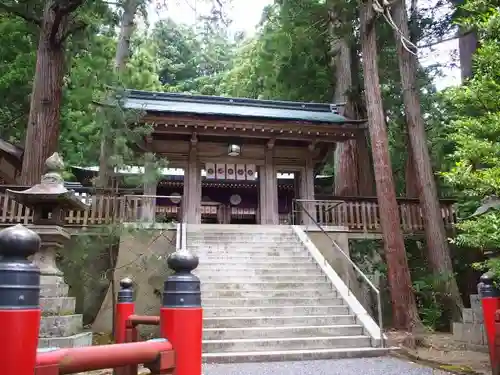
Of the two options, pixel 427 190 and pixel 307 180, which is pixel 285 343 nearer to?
pixel 427 190

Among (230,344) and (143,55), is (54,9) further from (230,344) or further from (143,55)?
(143,55)

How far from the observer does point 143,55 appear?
712 inches

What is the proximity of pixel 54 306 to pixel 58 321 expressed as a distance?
26cm

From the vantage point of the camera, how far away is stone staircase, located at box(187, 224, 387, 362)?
642 centimetres

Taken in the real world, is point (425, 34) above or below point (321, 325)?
above

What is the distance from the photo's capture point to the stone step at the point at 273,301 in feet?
25.0

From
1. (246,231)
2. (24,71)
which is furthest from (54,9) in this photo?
(246,231)

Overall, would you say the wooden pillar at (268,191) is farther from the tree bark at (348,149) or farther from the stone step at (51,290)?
the stone step at (51,290)

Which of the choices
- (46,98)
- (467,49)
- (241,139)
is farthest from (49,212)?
(467,49)

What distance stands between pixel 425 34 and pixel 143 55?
1136 centimetres

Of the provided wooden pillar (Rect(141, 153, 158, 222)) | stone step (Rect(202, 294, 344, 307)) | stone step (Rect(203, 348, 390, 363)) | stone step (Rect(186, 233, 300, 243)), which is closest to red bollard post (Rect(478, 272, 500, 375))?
stone step (Rect(203, 348, 390, 363))

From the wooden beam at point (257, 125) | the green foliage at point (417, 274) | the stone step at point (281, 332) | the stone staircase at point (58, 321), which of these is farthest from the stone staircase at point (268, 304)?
the wooden beam at point (257, 125)

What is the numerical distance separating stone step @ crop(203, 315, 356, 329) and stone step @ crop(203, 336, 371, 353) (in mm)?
469

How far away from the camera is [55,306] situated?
5145mm
